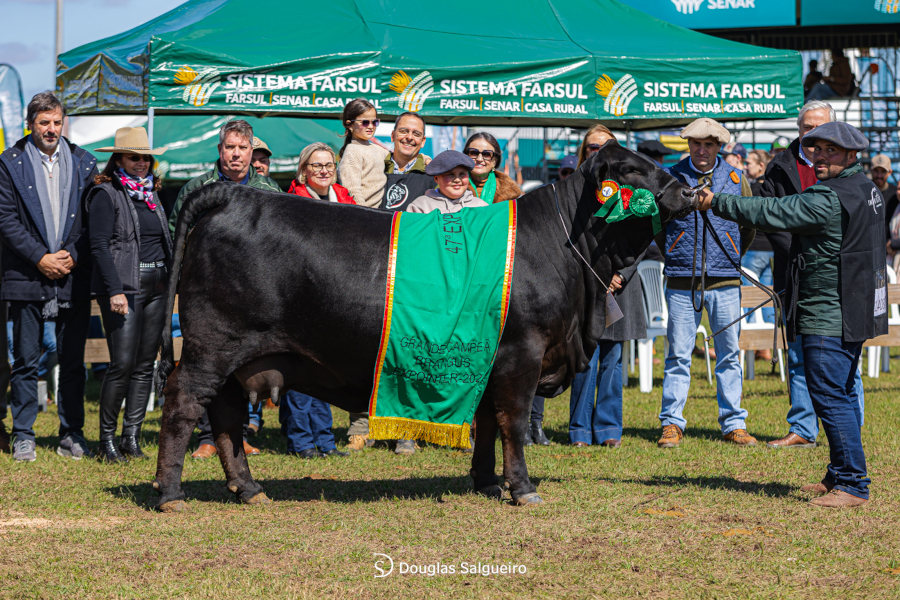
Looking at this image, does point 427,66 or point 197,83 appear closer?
point 197,83

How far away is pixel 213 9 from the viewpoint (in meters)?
9.90

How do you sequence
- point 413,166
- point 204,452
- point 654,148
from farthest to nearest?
point 654,148
point 413,166
point 204,452

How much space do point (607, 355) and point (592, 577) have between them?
3531mm

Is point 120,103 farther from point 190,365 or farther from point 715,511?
point 715,511

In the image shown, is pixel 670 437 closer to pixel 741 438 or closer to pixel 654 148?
pixel 741 438

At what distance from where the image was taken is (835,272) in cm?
532

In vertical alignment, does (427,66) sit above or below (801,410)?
above

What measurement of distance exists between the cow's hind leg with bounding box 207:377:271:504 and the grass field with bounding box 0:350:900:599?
121mm

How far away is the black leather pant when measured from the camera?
6.77 metres

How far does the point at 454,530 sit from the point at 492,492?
0.82 meters

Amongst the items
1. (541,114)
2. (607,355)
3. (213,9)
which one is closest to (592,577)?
(607,355)

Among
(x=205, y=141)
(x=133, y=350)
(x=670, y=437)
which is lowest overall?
(x=670, y=437)

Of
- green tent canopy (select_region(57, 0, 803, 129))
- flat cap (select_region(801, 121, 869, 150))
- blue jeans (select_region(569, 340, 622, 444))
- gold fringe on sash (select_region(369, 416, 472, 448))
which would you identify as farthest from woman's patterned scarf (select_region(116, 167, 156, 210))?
flat cap (select_region(801, 121, 869, 150))

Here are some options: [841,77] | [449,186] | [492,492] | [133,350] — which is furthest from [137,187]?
[841,77]
